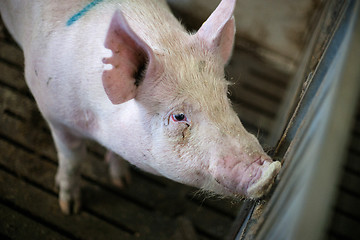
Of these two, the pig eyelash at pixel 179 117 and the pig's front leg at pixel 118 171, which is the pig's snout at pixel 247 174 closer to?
the pig eyelash at pixel 179 117

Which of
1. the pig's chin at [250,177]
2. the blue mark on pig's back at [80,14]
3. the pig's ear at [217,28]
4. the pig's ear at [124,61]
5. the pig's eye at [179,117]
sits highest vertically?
the pig's ear at [217,28]

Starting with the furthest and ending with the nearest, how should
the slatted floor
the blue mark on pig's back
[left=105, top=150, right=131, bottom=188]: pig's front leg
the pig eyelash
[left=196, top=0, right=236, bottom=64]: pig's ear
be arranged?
[left=105, top=150, right=131, bottom=188]: pig's front leg → the slatted floor → the blue mark on pig's back → [left=196, top=0, right=236, bottom=64]: pig's ear → the pig eyelash

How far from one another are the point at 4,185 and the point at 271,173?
198cm

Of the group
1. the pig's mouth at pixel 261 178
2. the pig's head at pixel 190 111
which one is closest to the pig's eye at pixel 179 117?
the pig's head at pixel 190 111

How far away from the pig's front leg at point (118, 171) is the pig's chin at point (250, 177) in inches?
52.9

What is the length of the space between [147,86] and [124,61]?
139 mm

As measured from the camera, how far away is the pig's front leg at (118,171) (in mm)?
2635

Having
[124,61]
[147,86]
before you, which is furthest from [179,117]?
[124,61]

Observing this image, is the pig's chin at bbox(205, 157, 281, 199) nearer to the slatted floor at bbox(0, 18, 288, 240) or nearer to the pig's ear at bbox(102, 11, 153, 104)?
the pig's ear at bbox(102, 11, 153, 104)

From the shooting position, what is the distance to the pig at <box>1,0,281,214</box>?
54.4 inches

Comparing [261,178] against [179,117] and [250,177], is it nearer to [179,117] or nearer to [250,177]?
[250,177]

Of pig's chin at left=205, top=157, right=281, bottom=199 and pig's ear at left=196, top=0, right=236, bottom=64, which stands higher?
pig's ear at left=196, top=0, right=236, bottom=64

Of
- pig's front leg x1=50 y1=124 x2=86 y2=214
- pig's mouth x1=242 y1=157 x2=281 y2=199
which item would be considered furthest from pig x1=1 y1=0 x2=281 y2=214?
pig's front leg x1=50 y1=124 x2=86 y2=214

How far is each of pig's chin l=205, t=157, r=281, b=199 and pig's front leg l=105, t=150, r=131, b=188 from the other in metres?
1.34
